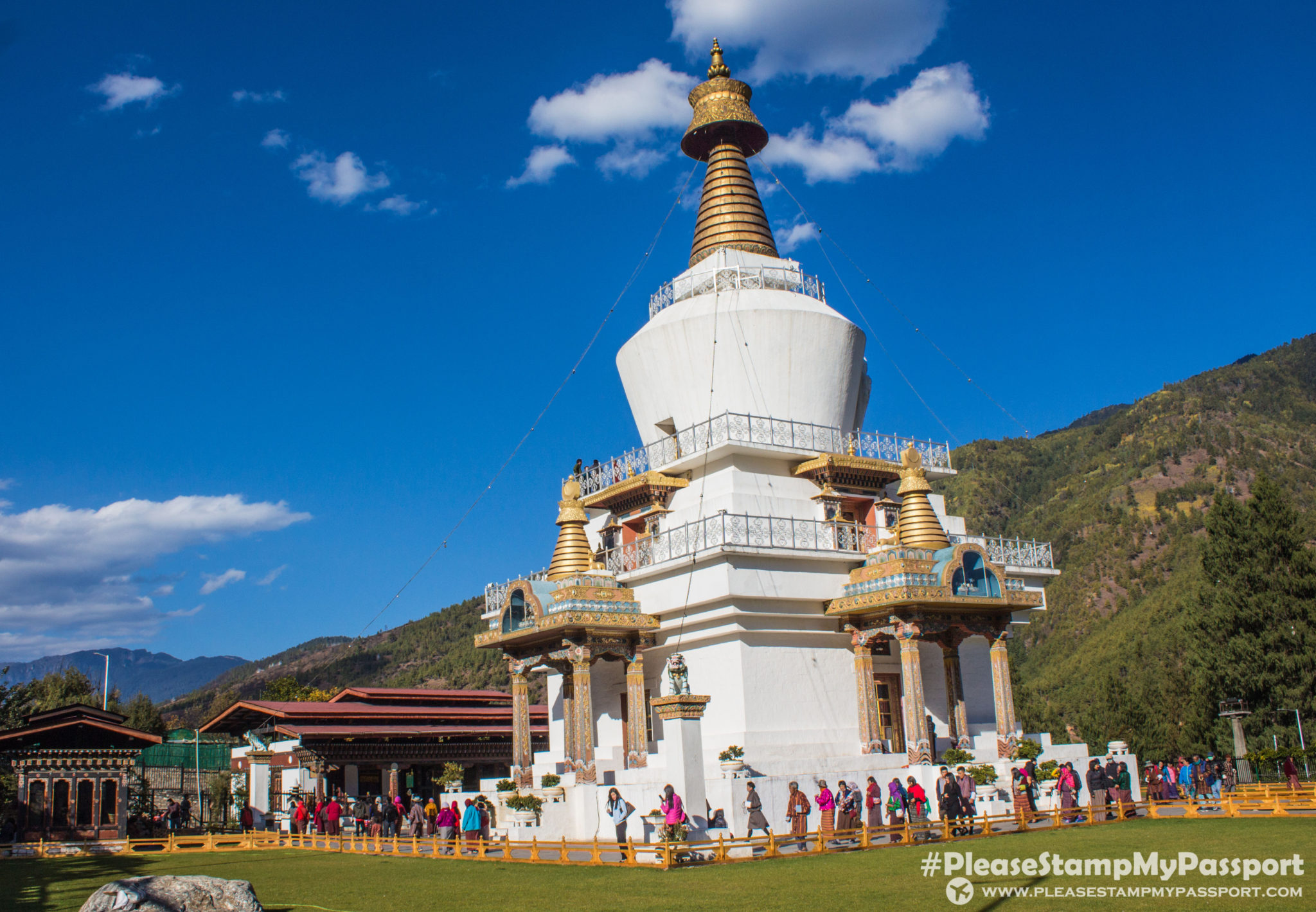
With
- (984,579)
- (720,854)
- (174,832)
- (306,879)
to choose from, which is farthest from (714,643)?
(174,832)

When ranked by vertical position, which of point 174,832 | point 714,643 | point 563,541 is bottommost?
point 174,832

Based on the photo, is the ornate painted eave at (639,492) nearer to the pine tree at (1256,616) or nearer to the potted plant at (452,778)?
the potted plant at (452,778)

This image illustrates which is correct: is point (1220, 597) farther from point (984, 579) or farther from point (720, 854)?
point (720, 854)

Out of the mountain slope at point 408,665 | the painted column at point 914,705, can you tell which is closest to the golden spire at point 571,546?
the painted column at point 914,705

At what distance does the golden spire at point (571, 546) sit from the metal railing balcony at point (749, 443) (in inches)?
74.0

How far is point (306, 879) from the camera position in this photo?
16.5 metres

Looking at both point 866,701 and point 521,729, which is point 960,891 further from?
point 521,729

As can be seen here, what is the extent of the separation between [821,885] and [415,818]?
12.7 m

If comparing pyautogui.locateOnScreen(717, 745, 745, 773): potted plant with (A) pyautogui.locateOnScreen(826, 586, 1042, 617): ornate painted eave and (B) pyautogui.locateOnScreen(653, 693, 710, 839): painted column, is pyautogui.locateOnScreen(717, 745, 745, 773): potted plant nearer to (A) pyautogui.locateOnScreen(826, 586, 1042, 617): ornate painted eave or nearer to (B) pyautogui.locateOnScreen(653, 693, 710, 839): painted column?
(B) pyautogui.locateOnScreen(653, 693, 710, 839): painted column

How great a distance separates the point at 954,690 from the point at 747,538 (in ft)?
19.3

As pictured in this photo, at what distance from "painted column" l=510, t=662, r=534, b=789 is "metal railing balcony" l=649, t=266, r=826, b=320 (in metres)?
9.78

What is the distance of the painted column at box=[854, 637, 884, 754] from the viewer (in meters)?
22.9

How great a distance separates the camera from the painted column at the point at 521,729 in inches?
1018

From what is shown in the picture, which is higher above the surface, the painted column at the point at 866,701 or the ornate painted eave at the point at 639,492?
the ornate painted eave at the point at 639,492
